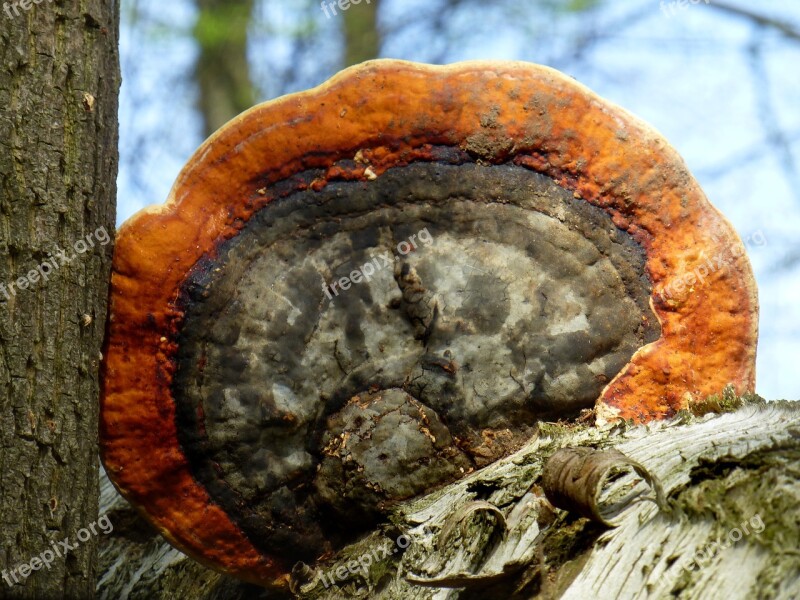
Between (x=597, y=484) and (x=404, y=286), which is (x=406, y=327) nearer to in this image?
(x=404, y=286)

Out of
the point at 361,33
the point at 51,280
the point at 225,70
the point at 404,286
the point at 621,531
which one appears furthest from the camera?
the point at 361,33

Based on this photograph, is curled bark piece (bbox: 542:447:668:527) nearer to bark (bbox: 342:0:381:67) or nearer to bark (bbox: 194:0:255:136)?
bark (bbox: 194:0:255:136)

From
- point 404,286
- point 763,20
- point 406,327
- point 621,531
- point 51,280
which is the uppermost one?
point 763,20

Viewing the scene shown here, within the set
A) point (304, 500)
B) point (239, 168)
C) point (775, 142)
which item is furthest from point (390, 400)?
point (775, 142)

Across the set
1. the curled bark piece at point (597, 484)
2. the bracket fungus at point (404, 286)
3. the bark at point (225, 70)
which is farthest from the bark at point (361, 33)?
the curled bark piece at point (597, 484)

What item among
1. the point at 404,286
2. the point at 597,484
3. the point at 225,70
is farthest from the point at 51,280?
the point at 225,70

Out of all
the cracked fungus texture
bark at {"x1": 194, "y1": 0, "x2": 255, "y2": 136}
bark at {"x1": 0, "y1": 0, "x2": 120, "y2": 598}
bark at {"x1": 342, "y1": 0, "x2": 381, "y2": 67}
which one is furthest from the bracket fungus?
bark at {"x1": 342, "y1": 0, "x2": 381, "y2": 67}

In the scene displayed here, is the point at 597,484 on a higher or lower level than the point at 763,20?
lower
